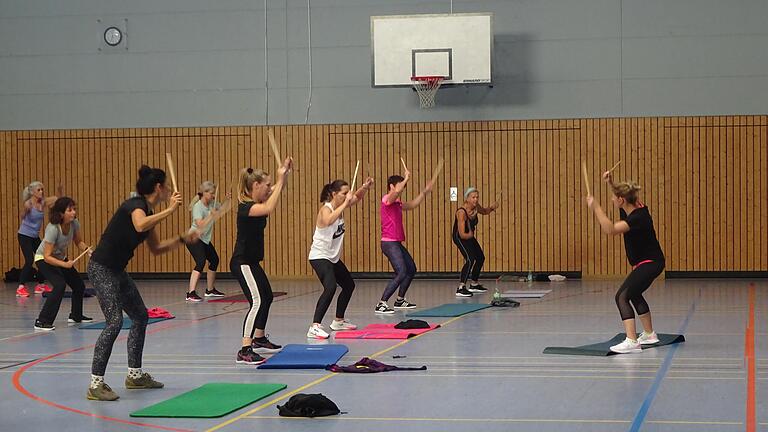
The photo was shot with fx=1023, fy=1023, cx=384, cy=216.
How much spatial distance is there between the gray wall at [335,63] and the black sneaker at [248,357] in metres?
12.3

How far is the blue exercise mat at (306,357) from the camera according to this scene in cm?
938

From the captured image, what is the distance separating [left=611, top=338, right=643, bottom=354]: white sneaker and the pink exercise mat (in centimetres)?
254

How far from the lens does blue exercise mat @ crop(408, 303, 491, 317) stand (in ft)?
46.0

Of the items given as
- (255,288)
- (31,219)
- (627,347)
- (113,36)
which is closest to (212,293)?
(31,219)

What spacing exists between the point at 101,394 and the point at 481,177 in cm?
1434

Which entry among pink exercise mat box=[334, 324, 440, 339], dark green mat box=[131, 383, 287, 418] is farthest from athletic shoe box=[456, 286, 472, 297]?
dark green mat box=[131, 383, 287, 418]

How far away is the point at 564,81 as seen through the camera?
20.9 m

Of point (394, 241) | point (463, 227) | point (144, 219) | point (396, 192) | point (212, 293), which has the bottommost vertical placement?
point (212, 293)

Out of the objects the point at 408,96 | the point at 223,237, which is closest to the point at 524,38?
the point at 408,96

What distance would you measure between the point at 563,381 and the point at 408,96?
13.7m

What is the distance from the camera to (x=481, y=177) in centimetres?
2145

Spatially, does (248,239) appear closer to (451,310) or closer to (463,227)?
(451,310)

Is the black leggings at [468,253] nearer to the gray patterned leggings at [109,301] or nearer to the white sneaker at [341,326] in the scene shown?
the white sneaker at [341,326]

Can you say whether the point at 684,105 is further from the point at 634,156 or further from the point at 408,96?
the point at 408,96
